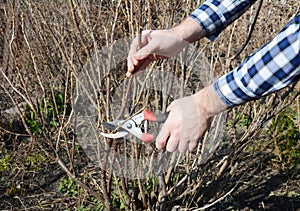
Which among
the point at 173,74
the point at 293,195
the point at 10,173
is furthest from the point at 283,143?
the point at 10,173

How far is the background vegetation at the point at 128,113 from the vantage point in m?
2.49

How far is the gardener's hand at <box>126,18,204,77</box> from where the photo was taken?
2.01 metres

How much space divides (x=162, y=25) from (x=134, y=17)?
0.87 ft

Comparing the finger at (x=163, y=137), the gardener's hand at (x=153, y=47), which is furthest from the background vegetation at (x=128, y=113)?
the finger at (x=163, y=137)

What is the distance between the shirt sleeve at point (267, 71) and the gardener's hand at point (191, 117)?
4 centimetres

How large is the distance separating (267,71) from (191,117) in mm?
292

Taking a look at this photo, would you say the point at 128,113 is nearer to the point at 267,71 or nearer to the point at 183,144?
the point at 183,144

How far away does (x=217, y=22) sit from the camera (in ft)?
6.72

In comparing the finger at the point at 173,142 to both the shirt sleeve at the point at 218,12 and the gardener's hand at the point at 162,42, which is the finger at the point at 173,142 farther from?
the shirt sleeve at the point at 218,12

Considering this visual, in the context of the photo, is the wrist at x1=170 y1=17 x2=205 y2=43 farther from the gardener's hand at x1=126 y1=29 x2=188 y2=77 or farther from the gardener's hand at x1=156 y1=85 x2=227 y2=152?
the gardener's hand at x1=156 y1=85 x2=227 y2=152

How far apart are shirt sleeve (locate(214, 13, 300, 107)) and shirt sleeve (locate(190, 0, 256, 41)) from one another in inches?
19.8

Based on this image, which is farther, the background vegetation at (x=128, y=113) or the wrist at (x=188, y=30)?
the background vegetation at (x=128, y=113)

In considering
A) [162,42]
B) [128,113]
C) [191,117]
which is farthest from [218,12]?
[128,113]

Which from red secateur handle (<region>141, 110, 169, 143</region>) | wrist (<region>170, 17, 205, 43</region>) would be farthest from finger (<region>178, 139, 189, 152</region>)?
wrist (<region>170, 17, 205, 43</region>)
